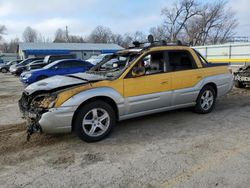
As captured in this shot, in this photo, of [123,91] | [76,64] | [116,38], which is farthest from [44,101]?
[116,38]

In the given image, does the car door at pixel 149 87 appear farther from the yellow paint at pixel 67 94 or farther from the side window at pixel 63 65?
the side window at pixel 63 65

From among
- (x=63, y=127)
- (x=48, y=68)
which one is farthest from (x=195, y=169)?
(x=48, y=68)

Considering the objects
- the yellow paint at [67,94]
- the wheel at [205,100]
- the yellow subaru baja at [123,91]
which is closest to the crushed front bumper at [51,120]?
the yellow subaru baja at [123,91]

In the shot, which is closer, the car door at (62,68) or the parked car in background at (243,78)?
the parked car in background at (243,78)

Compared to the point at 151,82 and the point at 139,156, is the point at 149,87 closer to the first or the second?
the point at 151,82

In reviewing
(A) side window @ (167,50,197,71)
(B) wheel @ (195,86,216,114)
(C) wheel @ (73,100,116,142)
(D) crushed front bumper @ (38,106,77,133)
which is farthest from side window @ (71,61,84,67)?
(D) crushed front bumper @ (38,106,77,133)

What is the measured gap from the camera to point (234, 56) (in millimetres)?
25312

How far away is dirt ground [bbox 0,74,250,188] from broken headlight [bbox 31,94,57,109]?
739 mm

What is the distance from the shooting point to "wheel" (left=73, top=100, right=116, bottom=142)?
438 centimetres

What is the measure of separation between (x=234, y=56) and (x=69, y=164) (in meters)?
25.2

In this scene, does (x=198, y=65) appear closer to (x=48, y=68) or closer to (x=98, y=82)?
(x=98, y=82)

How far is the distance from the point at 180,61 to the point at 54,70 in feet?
30.2

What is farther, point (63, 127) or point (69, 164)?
point (63, 127)

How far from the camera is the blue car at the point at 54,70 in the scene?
12633mm
